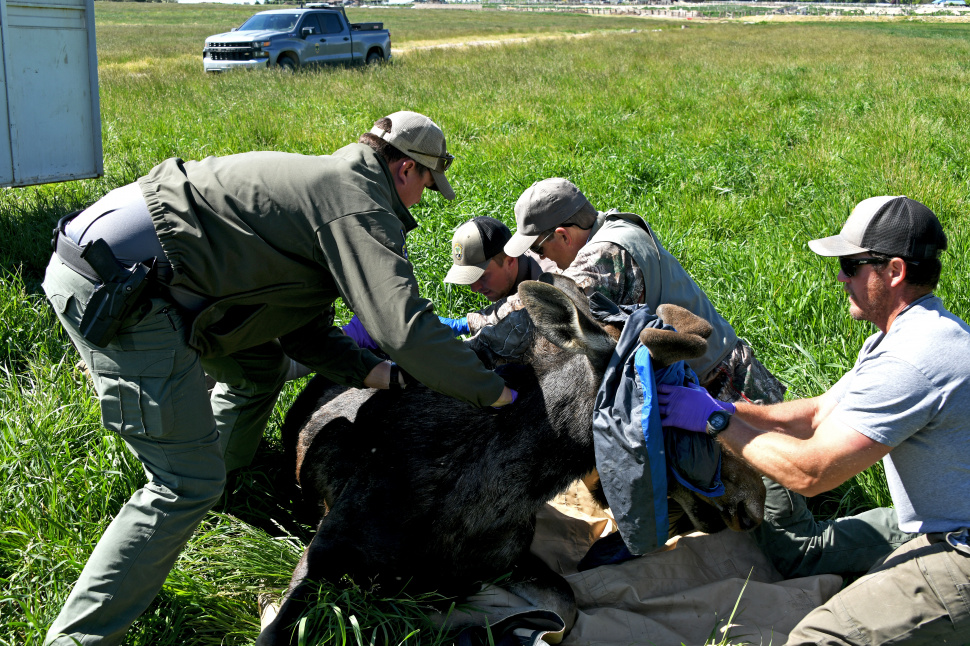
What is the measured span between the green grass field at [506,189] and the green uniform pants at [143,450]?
0.33 meters

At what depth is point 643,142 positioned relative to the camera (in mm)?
10000

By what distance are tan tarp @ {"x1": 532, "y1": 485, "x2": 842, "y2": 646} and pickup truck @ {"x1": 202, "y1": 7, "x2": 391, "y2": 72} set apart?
54.0ft

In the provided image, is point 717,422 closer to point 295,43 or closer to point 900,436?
point 900,436

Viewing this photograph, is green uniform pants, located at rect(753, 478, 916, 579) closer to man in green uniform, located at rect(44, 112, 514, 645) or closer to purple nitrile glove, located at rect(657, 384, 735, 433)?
purple nitrile glove, located at rect(657, 384, 735, 433)

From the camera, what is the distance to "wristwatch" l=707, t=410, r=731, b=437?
275 cm

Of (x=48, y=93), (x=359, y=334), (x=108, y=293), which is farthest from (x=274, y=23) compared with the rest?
(x=108, y=293)

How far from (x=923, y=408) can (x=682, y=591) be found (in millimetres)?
1351

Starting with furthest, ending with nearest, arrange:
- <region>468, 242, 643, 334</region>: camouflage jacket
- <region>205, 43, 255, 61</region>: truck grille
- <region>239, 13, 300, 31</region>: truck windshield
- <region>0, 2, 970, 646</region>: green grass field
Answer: <region>239, 13, 300, 31</region>: truck windshield → <region>205, 43, 255, 61</region>: truck grille → <region>468, 242, 643, 334</region>: camouflage jacket → <region>0, 2, 970, 646</region>: green grass field

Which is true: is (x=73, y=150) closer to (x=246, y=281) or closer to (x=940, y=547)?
(x=246, y=281)

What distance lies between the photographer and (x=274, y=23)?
20.5m

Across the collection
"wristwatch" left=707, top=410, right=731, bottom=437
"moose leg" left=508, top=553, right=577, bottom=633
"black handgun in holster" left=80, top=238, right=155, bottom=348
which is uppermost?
"black handgun in holster" left=80, top=238, right=155, bottom=348

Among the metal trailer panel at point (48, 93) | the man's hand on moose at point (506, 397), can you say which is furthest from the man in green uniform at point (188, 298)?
the metal trailer panel at point (48, 93)

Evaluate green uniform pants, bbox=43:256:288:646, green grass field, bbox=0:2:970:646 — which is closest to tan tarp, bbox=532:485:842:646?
green grass field, bbox=0:2:970:646

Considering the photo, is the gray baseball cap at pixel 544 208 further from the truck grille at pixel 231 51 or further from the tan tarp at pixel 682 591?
the truck grille at pixel 231 51
